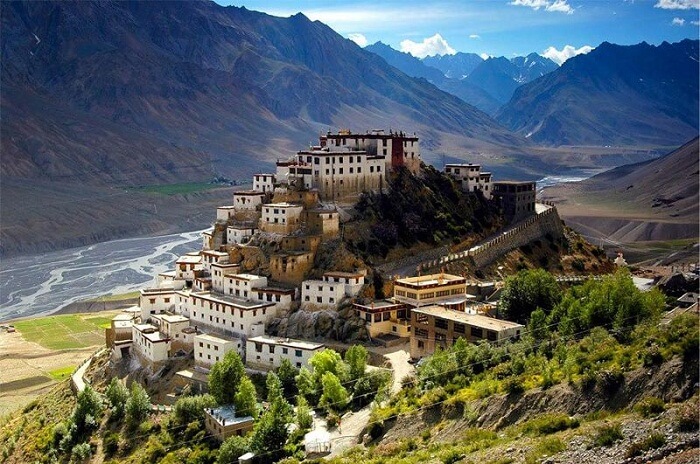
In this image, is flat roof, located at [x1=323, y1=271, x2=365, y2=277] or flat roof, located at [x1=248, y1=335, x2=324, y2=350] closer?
flat roof, located at [x1=248, y1=335, x2=324, y2=350]

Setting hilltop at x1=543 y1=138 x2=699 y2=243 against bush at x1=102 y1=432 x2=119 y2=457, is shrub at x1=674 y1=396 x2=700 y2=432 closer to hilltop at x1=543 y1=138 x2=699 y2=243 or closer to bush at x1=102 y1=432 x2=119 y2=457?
bush at x1=102 y1=432 x2=119 y2=457

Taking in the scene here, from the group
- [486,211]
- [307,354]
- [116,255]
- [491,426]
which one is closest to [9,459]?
[307,354]

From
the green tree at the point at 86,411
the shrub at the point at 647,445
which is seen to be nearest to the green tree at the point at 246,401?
the green tree at the point at 86,411

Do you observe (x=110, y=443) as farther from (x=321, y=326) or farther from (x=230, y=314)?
(x=321, y=326)

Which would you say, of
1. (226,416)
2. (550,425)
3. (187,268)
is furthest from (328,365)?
(187,268)

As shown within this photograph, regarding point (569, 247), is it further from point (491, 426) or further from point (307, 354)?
point (491, 426)

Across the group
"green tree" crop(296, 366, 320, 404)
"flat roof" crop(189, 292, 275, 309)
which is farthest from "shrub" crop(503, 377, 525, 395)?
"flat roof" crop(189, 292, 275, 309)
